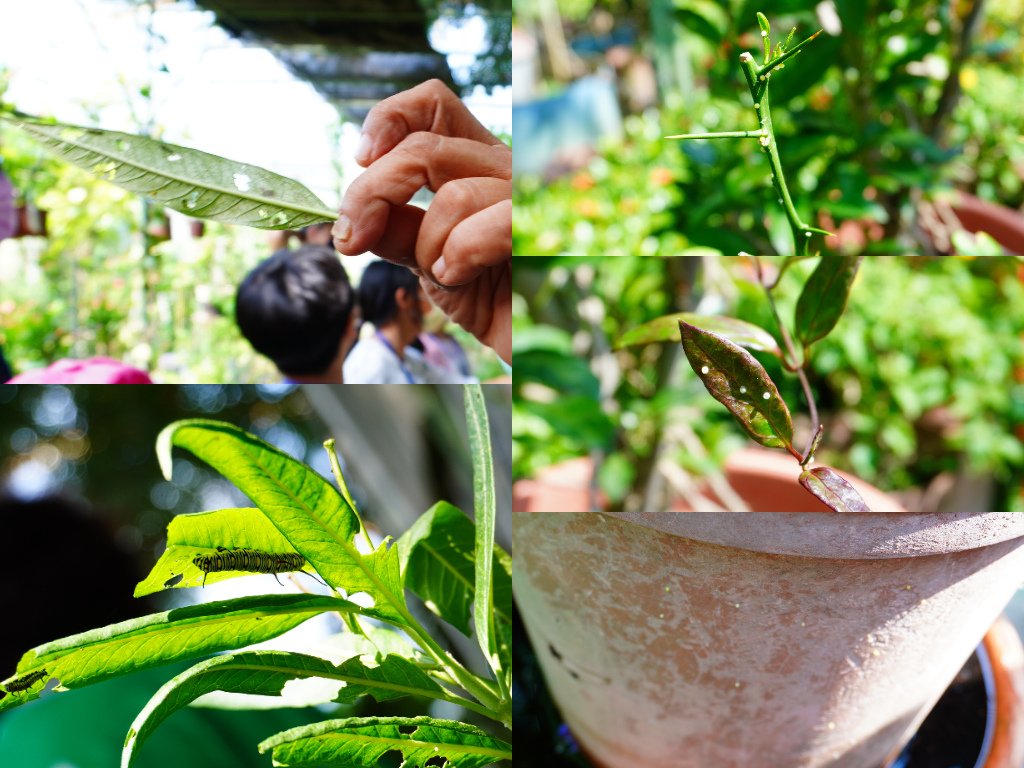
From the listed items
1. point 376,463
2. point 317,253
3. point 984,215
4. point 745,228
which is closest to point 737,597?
point 317,253

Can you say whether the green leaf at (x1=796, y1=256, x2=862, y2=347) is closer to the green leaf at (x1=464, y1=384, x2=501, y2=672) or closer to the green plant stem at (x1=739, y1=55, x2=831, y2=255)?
the green plant stem at (x1=739, y1=55, x2=831, y2=255)

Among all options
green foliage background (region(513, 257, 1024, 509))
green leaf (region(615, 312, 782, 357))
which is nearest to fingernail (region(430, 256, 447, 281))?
green leaf (region(615, 312, 782, 357))

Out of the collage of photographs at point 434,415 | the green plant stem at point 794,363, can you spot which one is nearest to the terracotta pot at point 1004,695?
the collage of photographs at point 434,415

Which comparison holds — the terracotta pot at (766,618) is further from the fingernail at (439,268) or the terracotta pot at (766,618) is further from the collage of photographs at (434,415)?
the fingernail at (439,268)

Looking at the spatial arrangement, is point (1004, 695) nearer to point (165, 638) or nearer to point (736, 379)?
point (736, 379)

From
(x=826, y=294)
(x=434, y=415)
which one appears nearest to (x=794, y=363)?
(x=826, y=294)

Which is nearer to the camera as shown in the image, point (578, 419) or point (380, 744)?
point (380, 744)
